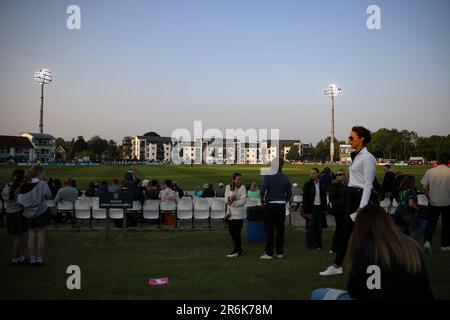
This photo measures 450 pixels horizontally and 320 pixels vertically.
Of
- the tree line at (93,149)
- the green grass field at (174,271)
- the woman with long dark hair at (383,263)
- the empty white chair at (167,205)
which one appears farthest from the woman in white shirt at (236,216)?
the tree line at (93,149)

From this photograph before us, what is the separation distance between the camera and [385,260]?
11.8 ft

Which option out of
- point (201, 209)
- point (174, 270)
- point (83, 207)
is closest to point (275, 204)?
point (174, 270)

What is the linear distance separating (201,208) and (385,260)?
1130 cm

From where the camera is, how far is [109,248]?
11.1 metres

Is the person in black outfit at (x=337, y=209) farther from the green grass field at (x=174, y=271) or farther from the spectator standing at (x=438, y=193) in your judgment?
the spectator standing at (x=438, y=193)

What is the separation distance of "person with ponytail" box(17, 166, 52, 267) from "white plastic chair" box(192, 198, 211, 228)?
20.5ft

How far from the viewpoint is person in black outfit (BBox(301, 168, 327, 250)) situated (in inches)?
434

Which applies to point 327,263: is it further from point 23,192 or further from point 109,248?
point 23,192

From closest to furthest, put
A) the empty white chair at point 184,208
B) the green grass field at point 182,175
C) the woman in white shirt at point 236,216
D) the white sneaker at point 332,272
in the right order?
the white sneaker at point 332,272 < the woman in white shirt at point 236,216 < the empty white chair at point 184,208 < the green grass field at point 182,175

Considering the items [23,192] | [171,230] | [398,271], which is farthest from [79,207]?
[398,271]

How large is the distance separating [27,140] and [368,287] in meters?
144

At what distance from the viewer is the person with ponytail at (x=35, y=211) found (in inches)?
346

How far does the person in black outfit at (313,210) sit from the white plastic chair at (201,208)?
4.30 metres
